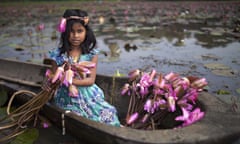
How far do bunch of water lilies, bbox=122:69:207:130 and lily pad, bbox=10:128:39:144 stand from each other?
3.16ft

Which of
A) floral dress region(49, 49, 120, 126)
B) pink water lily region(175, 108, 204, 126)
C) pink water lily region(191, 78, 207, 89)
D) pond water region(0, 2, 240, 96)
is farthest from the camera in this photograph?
pond water region(0, 2, 240, 96)

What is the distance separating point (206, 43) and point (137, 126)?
14.6 ft

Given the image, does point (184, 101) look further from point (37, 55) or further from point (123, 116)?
point (37, 55)

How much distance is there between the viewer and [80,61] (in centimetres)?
229

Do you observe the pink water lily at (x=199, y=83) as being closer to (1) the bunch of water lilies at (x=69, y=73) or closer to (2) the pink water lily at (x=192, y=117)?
(2) the pink water lily at (x=192, y=117)

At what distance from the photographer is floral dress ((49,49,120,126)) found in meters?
2.27

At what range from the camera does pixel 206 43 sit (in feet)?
19.8

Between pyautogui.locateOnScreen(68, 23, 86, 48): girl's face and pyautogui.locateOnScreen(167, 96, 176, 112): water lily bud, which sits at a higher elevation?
pyautogui.locateOnScreen(68, 23, 86, 48): girl's face

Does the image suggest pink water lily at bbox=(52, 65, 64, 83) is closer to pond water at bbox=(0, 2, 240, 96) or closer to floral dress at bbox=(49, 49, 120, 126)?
floral dress at bbox=(49, 49, 120, 126)

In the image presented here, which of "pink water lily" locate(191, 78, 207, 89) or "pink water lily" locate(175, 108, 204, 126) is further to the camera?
"pink water lily" locate(191, 78, 207, 89)

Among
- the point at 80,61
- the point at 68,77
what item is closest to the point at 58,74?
the point at 68,77

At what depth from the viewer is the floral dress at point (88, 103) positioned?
227 centimetres

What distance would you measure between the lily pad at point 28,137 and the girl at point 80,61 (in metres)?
0.40

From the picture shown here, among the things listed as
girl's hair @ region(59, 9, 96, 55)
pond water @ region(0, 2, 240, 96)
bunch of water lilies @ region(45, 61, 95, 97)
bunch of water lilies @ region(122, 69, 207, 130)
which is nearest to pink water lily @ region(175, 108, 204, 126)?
bunch of water lilies @ region(122, 69, 207, 130)
